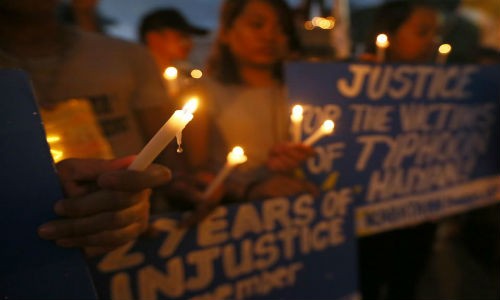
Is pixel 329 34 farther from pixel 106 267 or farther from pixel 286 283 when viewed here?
pixel 106 267

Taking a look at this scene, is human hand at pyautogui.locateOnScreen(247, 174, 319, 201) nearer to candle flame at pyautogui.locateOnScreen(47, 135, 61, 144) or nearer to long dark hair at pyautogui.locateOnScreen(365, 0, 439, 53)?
candle flame at pyautogui.locateOnScreen(47, 135, 61, 144)

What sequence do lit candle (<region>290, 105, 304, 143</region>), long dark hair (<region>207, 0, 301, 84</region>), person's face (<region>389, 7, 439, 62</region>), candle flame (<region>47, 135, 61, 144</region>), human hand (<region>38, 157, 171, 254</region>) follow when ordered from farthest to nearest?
1. person's face (<region>389, 7, 439, 62</region>)
2. long dark hair (<region>207, 0, 301, 84</region>)
3. lit candle (<region>290, 105, 304, 143</region>)
4. candle flame (<region>47, 135, 61, 144</region>)
5. human hand (<region>38, 157, 171, 254</region>)

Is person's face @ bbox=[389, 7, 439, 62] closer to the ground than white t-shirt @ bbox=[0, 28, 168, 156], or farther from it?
farther from it

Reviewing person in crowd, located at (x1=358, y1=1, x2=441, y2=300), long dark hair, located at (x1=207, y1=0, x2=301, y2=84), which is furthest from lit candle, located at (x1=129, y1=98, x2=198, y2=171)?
person in crowd, located at (x1=358, y1=1, x2=441, y2=300)

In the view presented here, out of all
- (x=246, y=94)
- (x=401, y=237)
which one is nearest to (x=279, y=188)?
(x=246, y=94)

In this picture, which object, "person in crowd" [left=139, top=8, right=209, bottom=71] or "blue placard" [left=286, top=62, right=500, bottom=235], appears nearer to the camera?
"blue placard" [left=286, top=62, right=500, bottom=235]

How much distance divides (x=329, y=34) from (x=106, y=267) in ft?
16.0

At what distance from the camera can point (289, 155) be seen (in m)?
1.40

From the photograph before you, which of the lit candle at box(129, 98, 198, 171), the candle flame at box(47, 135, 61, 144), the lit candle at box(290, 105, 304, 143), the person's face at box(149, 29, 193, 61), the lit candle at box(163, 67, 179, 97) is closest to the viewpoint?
the lit candle at box(129, 98, 198, 171)

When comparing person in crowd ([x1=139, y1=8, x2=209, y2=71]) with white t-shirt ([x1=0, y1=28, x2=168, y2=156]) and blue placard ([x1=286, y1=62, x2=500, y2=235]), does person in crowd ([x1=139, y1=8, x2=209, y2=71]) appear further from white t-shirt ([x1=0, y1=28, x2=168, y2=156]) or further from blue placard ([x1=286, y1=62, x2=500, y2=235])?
blue placard ([x1=286, y1=62, x2=500, y2=235])

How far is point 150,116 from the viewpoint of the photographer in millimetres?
1508

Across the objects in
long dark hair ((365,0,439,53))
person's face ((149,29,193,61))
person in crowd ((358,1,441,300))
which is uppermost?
person's face ((149,29,193,61))

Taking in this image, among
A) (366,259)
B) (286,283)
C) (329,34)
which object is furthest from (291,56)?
(329,34)

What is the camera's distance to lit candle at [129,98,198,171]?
585 millimetres
